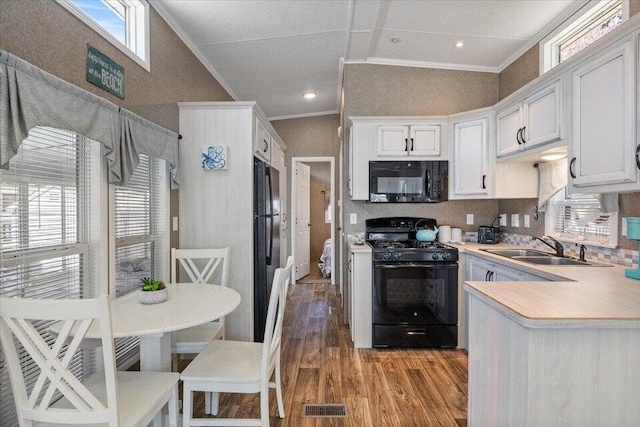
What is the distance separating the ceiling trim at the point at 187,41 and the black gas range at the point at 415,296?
2511 mm

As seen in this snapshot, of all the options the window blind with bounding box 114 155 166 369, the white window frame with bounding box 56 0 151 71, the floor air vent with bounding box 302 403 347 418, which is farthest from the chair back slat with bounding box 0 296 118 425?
the white window frame with bounding box 56 0 151 71

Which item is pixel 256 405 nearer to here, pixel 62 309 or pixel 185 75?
pixel 62 309

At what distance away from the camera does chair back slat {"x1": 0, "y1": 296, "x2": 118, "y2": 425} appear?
1.11 metres

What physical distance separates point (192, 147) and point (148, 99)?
1.71ft

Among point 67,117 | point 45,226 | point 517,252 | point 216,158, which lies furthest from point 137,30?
point 517,252

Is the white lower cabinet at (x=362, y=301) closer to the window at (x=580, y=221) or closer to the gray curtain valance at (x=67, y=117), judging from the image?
the window at (x=580, y=221)

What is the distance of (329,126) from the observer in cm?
590

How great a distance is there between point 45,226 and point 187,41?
2113 millimetres

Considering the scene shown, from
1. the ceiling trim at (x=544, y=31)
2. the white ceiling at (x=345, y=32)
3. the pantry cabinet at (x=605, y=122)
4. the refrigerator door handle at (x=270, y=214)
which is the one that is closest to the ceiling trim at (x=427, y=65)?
the white ceiling at (x=345, y=32)

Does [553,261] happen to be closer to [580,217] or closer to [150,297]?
[580,217]

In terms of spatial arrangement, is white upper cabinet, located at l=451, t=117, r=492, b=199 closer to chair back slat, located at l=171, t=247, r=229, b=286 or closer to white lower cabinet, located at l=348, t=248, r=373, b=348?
white lower cabinet, located at l=348, t=248, r=373, b=348

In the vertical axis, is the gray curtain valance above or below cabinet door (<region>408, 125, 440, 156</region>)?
below

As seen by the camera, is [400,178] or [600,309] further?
[400,178]

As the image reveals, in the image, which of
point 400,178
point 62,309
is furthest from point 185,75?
point 62,309
